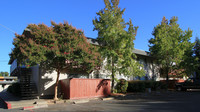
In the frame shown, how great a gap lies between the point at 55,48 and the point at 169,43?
16.7 m

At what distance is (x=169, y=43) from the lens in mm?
22406

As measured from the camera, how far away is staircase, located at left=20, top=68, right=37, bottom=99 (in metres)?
15.4

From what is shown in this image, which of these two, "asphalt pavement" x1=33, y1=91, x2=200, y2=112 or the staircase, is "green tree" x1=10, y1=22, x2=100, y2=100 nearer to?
"asphalt pavement" x1=33, y1=91, x2=200, y2=112

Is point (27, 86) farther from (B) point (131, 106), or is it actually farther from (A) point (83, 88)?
(B) point (131, 106)

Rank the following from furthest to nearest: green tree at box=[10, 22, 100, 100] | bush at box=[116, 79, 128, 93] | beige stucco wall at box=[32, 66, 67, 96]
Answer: bush at box=[116, 79, 128, 93], beige stucco wall at box=[32, 66, 67, 96], green tree at box=[10, 22, 100, 100]

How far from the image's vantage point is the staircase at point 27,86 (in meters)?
15.4

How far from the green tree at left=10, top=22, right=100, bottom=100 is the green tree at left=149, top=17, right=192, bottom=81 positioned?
511 inches

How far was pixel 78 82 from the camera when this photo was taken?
48.5ft

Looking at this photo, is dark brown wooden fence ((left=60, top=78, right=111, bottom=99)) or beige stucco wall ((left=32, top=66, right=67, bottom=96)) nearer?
dark brown wooden fence ((left=60, top=78, right=111, bottom=99))

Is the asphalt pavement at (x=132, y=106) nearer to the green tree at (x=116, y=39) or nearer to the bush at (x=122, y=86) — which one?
the green tree at (x=116, y=39)

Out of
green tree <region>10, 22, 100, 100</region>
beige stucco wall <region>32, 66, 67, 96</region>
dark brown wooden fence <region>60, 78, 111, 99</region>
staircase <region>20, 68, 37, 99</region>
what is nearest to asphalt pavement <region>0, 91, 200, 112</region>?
dark brown wooden fence <region>60, 78, 111, 99</region>

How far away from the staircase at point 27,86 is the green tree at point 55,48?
390 cm

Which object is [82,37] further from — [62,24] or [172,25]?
[172,25]

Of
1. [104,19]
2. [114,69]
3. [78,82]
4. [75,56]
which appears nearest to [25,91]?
[78,82]
